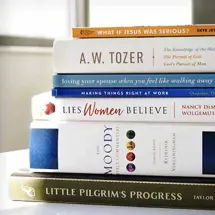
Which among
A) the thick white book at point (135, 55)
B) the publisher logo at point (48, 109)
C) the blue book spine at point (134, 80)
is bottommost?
the publisher logo at point (48, 109)

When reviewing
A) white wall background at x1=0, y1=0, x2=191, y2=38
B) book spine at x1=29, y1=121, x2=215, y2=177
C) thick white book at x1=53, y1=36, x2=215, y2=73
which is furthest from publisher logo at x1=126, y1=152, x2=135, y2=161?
white wall background at x1=0, y1=0, x2=191, y2=38

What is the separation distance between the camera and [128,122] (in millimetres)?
600

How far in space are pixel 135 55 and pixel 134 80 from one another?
0.10ft

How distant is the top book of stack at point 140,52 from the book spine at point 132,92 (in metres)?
0.02

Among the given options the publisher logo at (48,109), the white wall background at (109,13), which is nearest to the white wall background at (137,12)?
the white wall background at (109,13)

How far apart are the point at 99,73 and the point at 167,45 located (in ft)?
0.29

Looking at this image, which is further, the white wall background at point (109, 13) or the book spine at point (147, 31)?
the white wall background at point (109, 13)

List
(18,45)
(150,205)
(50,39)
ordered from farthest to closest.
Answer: (50,39) → (18,45) → (150,205)

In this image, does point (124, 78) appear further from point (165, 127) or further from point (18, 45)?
point (18, 45)

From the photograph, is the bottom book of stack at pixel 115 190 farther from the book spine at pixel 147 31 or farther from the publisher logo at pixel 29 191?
the book spine at pixel 147 31

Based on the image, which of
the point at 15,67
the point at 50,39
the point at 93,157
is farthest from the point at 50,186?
the point at 50,39

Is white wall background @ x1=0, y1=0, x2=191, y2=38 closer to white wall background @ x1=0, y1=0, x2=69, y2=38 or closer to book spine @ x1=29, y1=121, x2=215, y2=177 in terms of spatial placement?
white wall background @ x1=0, y1=0, x2=69, y2=38

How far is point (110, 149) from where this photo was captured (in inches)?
23.3

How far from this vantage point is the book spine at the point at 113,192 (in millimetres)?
560
